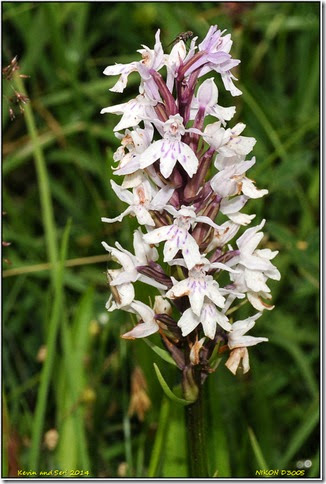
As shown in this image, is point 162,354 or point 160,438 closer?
point 162,354

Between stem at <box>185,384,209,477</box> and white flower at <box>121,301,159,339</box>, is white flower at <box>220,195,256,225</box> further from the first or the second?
stem at <box>185,384,209,477</box>

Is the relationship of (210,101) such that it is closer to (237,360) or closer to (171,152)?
(171,152)

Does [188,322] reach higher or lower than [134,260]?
lower

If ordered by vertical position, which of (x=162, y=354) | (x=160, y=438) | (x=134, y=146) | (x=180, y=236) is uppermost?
(x=134, y=146)

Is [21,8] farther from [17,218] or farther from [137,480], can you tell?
[137,480]

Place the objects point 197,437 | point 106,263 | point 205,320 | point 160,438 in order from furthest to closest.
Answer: point 106,263
point 160,438
point 197,437
point 205,320

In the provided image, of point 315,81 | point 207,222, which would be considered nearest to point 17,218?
point 315,81

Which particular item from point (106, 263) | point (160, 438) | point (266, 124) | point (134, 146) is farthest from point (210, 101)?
point (106, 263)

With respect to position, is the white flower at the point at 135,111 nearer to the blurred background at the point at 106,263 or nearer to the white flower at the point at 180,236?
the white flower at the point at 180,236

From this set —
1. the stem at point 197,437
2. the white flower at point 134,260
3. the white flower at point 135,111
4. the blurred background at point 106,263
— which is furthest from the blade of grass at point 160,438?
the white flower at point 135,111
